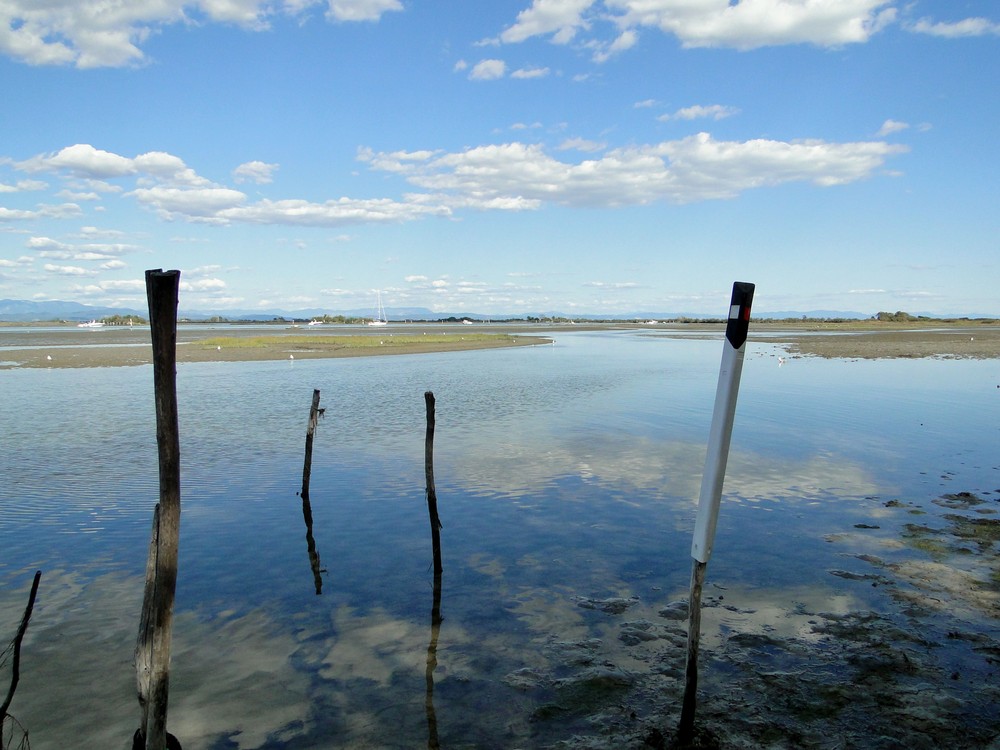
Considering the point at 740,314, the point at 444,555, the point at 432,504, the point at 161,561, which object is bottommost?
the point at 444,555

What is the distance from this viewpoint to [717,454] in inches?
232

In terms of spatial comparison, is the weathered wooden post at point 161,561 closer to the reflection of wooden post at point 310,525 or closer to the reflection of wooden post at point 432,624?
the reflection of wooden post at point 432,624

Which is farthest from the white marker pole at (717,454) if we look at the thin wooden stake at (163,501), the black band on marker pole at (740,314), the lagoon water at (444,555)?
the thin wooden stake at (163,501)

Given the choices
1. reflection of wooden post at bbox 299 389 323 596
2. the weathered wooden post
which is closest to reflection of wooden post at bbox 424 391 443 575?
reflection of wooden post at bbox 299 389 323 596

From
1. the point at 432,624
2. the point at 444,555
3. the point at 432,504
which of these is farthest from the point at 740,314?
the point at 444,555

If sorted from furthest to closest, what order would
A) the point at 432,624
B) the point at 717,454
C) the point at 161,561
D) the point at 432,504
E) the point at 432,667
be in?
the point at 432,504 < the point at 432,624 < the point at 432,667 < the point at 717,454 < the point at 161,561

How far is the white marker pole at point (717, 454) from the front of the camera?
18.6ft

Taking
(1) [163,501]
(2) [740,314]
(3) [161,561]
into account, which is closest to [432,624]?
(3) [161,561]

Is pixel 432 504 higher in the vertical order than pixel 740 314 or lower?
lower

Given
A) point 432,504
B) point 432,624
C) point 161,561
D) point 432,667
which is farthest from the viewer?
point 432,504

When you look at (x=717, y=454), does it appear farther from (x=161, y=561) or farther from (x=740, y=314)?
(x=161, y=561)

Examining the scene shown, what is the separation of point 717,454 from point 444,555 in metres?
7.21

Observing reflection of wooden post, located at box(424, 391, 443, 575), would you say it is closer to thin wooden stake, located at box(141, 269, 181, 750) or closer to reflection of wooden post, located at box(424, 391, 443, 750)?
reflection of wooden post, located at box(424, 391, 443, 750)

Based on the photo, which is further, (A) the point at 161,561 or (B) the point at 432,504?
(B) the point at 432,504
